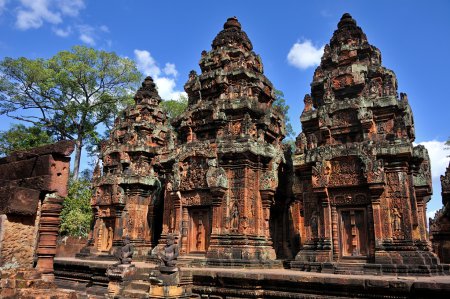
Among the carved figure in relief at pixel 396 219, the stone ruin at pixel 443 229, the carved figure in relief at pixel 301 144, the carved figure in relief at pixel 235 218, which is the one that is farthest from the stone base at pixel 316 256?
the stone ruin at pixel 443 229

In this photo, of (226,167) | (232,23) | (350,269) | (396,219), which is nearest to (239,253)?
(226,167)

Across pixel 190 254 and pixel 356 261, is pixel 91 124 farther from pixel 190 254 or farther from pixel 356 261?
pixel 356 261

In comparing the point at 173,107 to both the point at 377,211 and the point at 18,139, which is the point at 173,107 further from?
the point at 377,211

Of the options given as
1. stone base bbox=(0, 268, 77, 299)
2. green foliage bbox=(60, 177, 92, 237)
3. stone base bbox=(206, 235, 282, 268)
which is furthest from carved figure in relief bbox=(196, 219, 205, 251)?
green foliage bbox=(60, 177, 92, 237)

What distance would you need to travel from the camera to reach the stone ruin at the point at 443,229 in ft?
49.0

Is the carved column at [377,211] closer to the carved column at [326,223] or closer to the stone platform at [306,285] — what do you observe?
the carved column at [326,223]

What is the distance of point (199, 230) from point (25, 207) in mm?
6497

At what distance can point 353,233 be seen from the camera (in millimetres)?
9359

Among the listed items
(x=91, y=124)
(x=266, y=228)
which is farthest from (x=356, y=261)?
(x=91, y=124)

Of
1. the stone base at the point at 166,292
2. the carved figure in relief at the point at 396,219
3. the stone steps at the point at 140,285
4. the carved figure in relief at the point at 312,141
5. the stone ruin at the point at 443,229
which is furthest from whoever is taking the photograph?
the stone ruin at the point at 443,229

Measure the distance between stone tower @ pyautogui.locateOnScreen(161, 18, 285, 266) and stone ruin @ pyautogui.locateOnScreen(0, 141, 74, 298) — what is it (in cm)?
533

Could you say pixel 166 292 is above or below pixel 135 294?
above

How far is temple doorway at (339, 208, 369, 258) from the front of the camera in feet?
30.3

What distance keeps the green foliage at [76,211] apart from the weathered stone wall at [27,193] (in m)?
14.9
